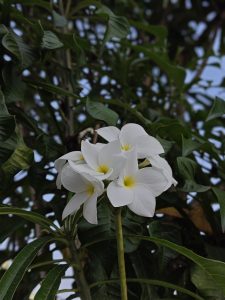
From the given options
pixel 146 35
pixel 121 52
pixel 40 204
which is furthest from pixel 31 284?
pixel 146 35

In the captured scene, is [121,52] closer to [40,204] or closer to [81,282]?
[40,204]

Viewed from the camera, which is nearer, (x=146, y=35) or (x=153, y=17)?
(x=146, y=35)

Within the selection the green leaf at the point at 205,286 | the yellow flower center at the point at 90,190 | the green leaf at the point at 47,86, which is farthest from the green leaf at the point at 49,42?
the green leaf at the point at 205,286

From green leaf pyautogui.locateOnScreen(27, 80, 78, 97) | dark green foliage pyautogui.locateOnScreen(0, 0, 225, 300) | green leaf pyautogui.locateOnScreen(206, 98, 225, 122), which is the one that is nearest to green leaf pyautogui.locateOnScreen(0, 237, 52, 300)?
dark green foliage pyautogui.locateOnScreen(0, 0, 225, 300)

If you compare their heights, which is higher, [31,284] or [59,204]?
[59,204]

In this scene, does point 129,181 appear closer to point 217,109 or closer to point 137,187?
point 137,187

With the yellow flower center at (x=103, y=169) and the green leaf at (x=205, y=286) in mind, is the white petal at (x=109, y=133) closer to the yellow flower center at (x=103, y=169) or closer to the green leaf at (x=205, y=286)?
the yellow flower center at (x=103, y=169)
